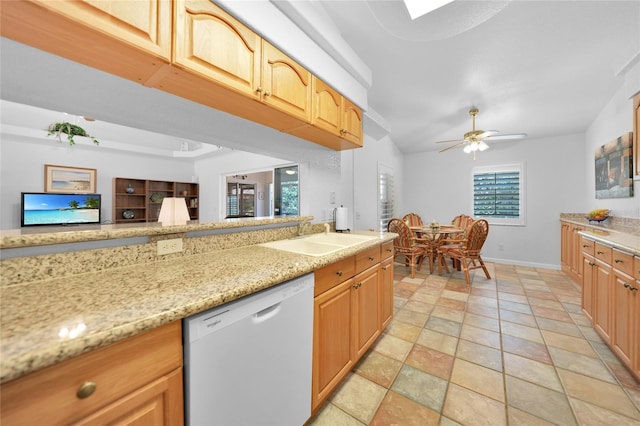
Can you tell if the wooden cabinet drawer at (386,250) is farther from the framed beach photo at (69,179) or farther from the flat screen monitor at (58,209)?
the framed beach photo at (69,179)

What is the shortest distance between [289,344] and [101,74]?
Result: 1.54 meters

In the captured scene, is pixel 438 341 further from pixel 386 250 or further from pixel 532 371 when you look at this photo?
pixel 386 250

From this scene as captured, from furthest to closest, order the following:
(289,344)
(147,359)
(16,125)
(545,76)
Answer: (16,125) → (545,76) → (289,344) → (147,359)

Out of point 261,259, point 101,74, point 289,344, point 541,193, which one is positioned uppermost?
point 101,74

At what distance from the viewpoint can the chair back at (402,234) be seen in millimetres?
3689

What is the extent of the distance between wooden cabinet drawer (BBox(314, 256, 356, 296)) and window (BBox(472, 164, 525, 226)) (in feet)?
14.7

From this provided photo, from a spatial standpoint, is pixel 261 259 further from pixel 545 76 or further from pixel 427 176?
pixel 427 176

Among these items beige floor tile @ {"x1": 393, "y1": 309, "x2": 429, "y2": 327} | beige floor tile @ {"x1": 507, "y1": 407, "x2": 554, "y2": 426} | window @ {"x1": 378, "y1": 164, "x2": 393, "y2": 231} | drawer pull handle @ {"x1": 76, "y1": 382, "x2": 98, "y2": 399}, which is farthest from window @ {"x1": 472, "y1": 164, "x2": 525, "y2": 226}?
drawer pull handle @ {"x1": 76, "y1": 382, "x2": 98, "y2": 399}

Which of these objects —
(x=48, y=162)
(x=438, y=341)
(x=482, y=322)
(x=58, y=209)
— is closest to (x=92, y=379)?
(x=438, y=341)

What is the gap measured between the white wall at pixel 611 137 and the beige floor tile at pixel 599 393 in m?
1.89

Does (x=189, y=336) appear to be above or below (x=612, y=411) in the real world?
above

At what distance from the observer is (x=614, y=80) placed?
8.44ft

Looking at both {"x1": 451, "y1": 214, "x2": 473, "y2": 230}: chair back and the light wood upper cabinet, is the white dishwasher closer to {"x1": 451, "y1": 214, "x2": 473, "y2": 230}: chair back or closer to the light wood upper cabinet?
the light wood upper cabinet

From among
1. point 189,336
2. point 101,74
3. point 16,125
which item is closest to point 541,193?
point 189,336
